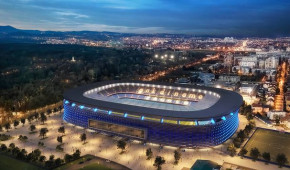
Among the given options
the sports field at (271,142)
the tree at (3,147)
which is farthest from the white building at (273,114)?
the tree at (3,147)

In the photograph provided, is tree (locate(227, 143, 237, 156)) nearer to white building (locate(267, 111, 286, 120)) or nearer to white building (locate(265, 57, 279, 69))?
white building (locate(267, 111, 286, 120))

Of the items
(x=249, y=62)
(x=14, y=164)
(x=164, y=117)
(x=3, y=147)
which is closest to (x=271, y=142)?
(x=164, y=117)

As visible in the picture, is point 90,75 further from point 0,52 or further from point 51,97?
point 0,52

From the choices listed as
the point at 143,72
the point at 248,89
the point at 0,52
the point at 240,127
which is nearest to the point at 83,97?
the point at 240,127

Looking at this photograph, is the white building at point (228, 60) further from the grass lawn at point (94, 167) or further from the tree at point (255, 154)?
the grass lawn at point (94, 167)

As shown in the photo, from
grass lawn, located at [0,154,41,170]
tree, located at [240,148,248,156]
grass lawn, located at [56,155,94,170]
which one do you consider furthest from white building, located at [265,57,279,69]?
grass lawn, located at [0,154,41,170]

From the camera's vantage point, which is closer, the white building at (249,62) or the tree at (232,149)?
the tree at (232,149)
